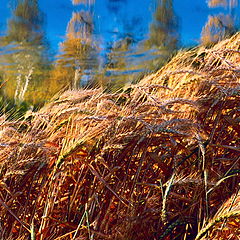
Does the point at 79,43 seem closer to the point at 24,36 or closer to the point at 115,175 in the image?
the point at 24,36

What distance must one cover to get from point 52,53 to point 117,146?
13786 millimetres

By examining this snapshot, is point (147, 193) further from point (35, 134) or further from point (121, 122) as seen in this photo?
point (35, 134)

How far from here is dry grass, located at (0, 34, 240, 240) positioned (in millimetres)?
1924

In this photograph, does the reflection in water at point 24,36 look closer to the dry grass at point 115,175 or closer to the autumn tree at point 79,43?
the autumn tree at point 79,43

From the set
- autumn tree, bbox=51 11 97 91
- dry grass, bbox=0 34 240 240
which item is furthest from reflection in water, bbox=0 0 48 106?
dry grass, bbox=0 34 240 240

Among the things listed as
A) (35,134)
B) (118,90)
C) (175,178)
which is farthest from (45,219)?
(118,90)

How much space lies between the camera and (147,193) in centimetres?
204

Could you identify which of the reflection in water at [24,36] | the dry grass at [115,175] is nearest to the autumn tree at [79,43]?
the reflection in water at [24,36]

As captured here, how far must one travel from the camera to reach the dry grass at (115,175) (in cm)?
192

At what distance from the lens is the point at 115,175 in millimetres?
1977

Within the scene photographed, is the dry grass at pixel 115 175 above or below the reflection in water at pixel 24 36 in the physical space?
below

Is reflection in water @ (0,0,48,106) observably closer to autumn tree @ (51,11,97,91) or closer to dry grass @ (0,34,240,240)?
autumn tree @ (51,11,97,91)

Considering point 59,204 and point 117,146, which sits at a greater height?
point 117,146

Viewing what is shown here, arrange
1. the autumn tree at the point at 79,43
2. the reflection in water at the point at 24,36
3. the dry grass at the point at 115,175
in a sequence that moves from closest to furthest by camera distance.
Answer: the dry grass at the point at 115,175, the autumn tree at the point at 79,43, the reflection in water at the point at 24,36
